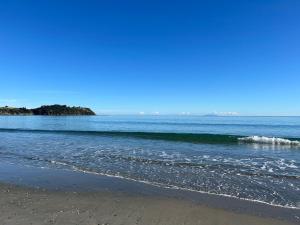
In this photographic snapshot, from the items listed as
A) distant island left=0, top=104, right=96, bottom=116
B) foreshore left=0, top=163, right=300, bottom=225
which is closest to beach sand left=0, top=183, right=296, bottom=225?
foreshore left=0, top=163, right=300, bottom=225

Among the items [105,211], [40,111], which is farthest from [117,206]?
[40,111]

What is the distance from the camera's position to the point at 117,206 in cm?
872

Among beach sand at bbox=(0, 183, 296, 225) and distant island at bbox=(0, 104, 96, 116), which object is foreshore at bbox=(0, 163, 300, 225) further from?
distant island at bbox=(0, 104, 96, 116)

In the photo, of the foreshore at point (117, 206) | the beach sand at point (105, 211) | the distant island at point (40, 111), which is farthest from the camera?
the distant island at point (40, 111)

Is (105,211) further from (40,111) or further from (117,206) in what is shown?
(40,111)

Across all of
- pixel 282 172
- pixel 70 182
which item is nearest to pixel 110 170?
pixel 70 182

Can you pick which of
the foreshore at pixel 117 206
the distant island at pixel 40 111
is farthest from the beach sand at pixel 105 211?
the distant island at pixel 40 111

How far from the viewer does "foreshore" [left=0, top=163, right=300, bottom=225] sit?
24.9 feet

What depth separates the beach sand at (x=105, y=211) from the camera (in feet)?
24.4

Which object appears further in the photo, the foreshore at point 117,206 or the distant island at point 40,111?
the distant island at point 40,111

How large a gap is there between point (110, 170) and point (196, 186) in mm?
4631

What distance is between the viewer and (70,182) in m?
12.0

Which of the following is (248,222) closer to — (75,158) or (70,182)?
(70,182)

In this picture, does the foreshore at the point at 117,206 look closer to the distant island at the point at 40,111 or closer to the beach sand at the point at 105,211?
the beach sand at the point at 105,211
